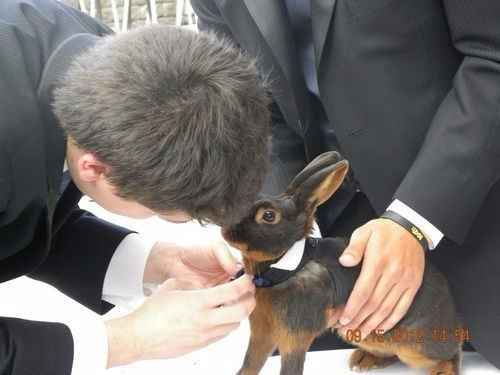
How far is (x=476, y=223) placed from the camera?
1.08m

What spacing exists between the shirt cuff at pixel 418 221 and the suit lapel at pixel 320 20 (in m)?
0.30

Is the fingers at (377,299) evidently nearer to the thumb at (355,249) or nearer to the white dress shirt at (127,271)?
the thumb at (355,249)

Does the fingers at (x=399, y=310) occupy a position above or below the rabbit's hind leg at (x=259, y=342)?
above

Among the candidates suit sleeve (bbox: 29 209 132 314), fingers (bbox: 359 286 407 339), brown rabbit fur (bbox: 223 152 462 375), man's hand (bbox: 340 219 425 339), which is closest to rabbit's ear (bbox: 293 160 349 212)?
brown rabbit fur (bbox: 223 152 462 375)

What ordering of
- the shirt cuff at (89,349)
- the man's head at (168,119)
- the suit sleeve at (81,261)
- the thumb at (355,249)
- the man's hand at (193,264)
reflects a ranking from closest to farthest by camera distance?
the man's head at (168,119) < the shirt cuff at (89,349) < the thumb at (355,249) < the man's hand at (193,264) < the suit sleeve at (81,261)

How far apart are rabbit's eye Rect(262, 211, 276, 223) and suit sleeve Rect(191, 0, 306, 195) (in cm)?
32

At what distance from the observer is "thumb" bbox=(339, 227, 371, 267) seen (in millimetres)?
906

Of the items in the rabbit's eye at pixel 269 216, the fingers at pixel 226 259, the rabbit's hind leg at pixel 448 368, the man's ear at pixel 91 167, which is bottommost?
the rabbit's hind leg at pixel 448 368

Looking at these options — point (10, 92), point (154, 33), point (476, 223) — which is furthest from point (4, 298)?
point (476, 223)

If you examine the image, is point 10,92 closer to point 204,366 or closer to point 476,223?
point 204,366

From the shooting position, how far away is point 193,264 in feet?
3.60

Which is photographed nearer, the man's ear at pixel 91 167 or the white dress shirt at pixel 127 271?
the man's ear at pixel 91 167

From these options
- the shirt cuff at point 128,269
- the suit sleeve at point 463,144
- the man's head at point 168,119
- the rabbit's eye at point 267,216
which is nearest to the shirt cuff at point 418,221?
the suit sleeve at point 463,144

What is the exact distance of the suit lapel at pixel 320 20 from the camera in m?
0.99
